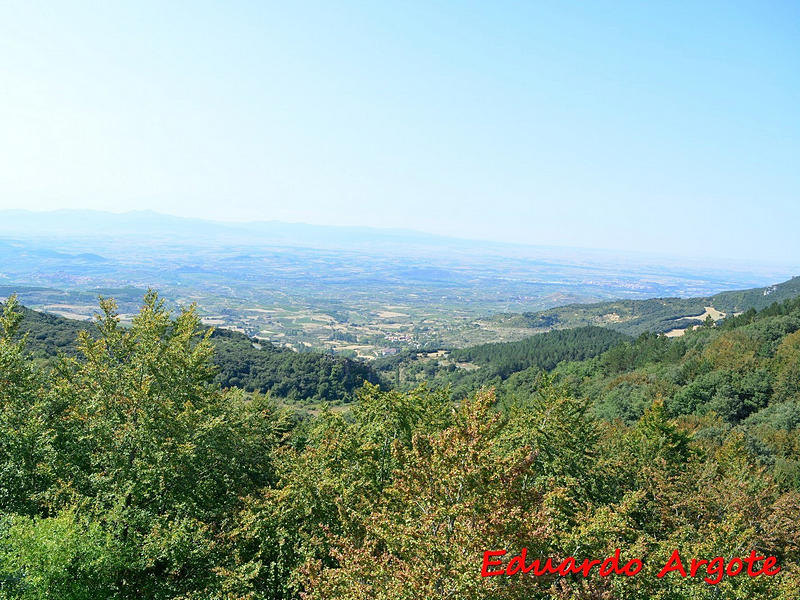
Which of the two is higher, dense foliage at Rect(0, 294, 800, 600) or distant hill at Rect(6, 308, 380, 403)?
dense foliage at Rect(0, 294, 800, 600)

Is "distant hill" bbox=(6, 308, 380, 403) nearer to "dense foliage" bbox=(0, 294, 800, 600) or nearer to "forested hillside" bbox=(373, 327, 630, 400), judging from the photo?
"forested hillside" bbox=(373, 327, 630, 400)

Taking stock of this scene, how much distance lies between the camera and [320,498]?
16203 millimetres

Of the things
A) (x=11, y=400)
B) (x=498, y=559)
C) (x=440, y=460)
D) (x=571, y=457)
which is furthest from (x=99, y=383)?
(x=571, y=457)

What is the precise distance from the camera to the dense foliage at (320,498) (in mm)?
11461

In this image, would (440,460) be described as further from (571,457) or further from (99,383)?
(99,383)

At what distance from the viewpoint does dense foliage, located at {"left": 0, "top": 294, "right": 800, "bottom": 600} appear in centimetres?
1146

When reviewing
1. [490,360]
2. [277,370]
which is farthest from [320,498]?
[490,360]

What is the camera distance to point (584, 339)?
5103 inches

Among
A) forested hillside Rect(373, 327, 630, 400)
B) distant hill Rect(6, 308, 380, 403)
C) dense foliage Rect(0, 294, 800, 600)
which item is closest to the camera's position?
dense foliage Rect(0, 294, 800, 600)

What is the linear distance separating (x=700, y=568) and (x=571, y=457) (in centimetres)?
688

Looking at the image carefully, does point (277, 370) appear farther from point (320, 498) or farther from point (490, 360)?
point (320, 498)

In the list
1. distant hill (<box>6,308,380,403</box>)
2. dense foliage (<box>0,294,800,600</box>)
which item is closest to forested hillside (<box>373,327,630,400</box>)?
distant hill (<box>6,308,380,403</box>)

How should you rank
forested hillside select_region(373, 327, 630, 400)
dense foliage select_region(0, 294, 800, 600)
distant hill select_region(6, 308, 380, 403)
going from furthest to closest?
forested hillside select_region(373, 327, 630, 400), distant hill select_region(6, 308, 380, 403), dense foliage select_region(0, 294, 800, 600)

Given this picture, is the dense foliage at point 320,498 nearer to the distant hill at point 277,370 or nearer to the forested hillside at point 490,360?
A: the distant hill at point 277,370
